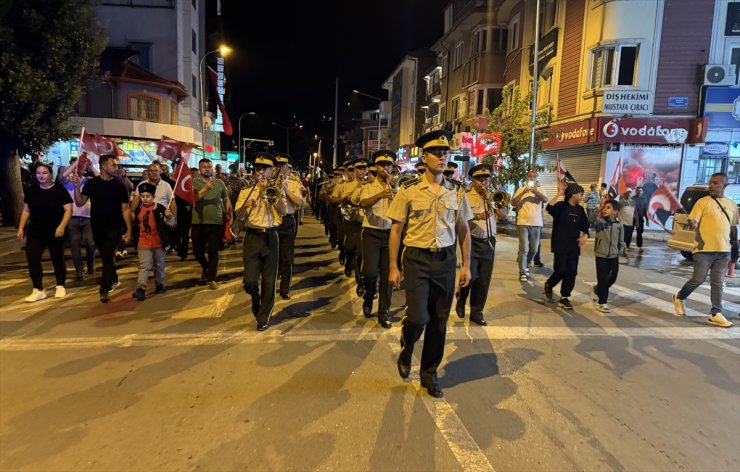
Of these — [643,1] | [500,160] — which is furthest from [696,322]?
[643,1]

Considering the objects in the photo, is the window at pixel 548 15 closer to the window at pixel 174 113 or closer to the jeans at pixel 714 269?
the jeans at pixel 714 269

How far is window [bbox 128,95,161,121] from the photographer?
27719 mm

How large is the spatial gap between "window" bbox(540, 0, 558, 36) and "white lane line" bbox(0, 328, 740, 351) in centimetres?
2081

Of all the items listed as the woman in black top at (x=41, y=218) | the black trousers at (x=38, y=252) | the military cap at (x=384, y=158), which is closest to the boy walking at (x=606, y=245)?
the military cap at (x=384, y=158)

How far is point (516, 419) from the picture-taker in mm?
3826

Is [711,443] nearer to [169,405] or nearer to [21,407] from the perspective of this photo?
[169,405]

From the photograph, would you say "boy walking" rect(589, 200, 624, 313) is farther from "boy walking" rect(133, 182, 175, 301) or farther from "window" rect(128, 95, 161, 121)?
"window" rect(128, 95, 161, 121)

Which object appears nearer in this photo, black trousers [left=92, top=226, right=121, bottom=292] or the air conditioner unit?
black trousers [left=92, top=226, right=121, bottom=292]

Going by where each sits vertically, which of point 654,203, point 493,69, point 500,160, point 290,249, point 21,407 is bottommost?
point 21,407

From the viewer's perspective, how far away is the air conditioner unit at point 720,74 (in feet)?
62.3

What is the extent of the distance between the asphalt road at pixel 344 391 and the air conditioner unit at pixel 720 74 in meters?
16.4

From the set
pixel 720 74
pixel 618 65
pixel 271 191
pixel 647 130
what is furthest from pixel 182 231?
pixel 720 74

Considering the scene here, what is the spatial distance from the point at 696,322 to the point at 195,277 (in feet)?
25.8

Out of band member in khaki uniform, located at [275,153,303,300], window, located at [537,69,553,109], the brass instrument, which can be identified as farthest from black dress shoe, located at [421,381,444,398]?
window, located at [537,69,553,109]
